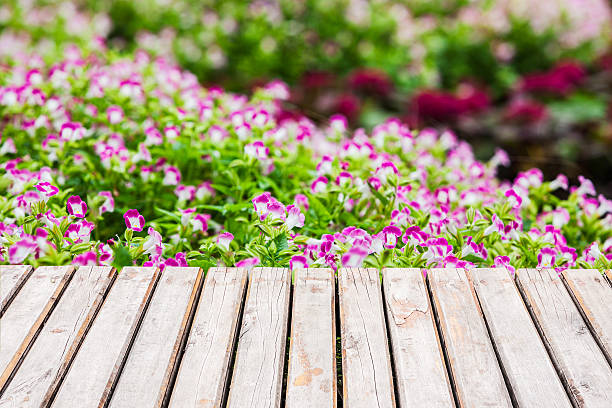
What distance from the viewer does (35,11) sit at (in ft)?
16.6

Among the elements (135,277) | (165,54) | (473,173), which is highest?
(135,277)

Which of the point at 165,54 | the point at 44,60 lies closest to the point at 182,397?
the point at 44,60

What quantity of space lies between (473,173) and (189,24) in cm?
354

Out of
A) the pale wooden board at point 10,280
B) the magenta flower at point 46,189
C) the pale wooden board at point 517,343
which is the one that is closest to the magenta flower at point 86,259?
the pale wooden board at point 10,280

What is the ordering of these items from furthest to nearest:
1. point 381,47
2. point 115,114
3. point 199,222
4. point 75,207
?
point 381,47, point 115,114, point 199,222, point 75,207

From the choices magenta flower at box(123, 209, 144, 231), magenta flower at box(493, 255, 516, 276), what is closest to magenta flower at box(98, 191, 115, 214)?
magenta flower at box(123, 209, 144, 231)

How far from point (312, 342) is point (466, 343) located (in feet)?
1.05

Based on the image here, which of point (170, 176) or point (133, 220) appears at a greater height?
point (133, 220)

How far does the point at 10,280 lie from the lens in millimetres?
1517

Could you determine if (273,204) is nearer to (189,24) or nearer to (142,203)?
(142,203)

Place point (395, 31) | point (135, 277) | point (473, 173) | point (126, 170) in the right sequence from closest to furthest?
point (135, 277) → point (126, 170) → point (473, 173) → point (395, 31)

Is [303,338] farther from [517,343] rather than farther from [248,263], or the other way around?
[517,343]

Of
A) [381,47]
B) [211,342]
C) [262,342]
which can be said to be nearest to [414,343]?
[262,342]

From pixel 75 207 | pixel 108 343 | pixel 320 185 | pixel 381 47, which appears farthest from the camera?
pixel 381 47
